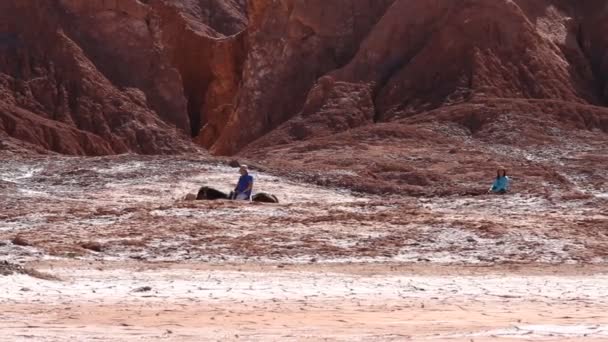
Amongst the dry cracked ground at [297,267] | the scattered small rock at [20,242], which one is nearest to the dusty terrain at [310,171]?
the dry cracked ground at [297,267]

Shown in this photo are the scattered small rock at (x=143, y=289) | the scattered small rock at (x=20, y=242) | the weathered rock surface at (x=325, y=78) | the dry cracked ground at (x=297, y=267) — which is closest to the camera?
the dry cracked ground at (x=297, y=267)

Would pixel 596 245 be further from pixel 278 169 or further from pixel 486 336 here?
pixel 278 169

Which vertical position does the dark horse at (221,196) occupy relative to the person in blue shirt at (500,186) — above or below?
below

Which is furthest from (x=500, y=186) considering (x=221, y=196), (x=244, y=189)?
(x=221, y=196)

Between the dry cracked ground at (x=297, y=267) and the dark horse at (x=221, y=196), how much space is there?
936mm

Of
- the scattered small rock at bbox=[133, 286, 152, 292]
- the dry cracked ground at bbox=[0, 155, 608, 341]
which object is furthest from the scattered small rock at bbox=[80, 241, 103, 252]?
the scattered small rock at bbox=[133, 286, 152, 292]

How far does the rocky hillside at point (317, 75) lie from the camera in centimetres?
3572

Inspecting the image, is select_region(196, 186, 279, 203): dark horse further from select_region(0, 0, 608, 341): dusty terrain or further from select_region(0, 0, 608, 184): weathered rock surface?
select_region(0, 0, 608, 184): weathered rock surface

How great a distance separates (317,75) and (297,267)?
28891 millimetres

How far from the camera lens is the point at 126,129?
4259cm

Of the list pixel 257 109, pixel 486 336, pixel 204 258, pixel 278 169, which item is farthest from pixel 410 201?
pixel 257 109

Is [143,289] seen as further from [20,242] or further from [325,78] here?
[325,78]

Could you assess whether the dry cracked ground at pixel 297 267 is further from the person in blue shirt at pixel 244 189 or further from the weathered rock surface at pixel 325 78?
the weathered rock surface at pixel 325 78

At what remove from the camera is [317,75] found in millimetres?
41531
